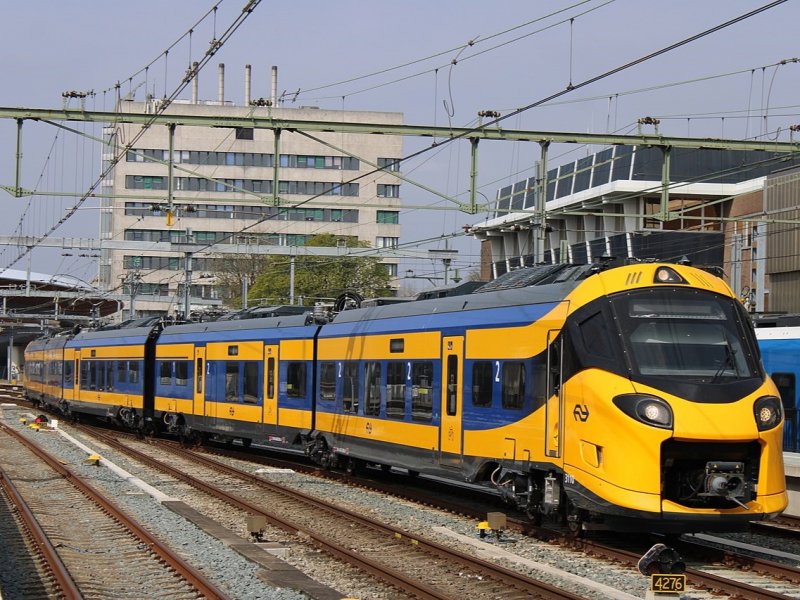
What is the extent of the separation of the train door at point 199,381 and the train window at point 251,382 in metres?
3.08

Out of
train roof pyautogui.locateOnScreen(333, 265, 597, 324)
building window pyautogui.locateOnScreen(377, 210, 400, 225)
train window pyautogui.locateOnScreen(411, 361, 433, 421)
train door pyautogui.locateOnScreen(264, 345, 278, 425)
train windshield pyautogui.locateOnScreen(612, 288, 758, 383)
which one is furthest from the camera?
building window pyautogui.locateOnScreen(377, 210, 400, 225)

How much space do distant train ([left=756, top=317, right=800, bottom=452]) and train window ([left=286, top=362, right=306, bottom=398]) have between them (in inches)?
346

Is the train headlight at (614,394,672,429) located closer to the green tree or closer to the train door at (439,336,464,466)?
the train door at (439,336,464,466)

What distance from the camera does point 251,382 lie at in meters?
25.5

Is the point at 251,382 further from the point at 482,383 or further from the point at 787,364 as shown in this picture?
the point at 787,364

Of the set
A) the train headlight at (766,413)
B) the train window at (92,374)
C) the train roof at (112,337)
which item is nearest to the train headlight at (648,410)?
the train headlight at (766,413)

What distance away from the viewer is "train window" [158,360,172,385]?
1241 inches

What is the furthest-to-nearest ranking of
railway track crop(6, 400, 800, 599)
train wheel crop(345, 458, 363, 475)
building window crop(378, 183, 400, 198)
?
building window crop(378, 183, 400, 198), train wheel crop(345, 458, 363, 475), railway track crop(6, 400, 800, 599)

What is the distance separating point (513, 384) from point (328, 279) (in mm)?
48605

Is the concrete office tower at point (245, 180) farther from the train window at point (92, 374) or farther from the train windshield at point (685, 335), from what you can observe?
the train windshield at point (685, 335)

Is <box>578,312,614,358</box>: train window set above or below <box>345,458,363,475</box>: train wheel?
above

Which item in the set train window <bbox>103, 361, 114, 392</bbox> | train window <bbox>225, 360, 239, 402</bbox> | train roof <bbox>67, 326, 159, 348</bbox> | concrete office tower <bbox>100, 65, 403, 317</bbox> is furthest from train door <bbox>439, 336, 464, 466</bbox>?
concrete office tower <bbox>100, 65, 403, 317</bbox>

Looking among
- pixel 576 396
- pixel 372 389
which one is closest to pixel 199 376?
pixel 372 389

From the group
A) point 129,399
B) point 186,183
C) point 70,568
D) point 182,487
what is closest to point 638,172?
point 129,399
